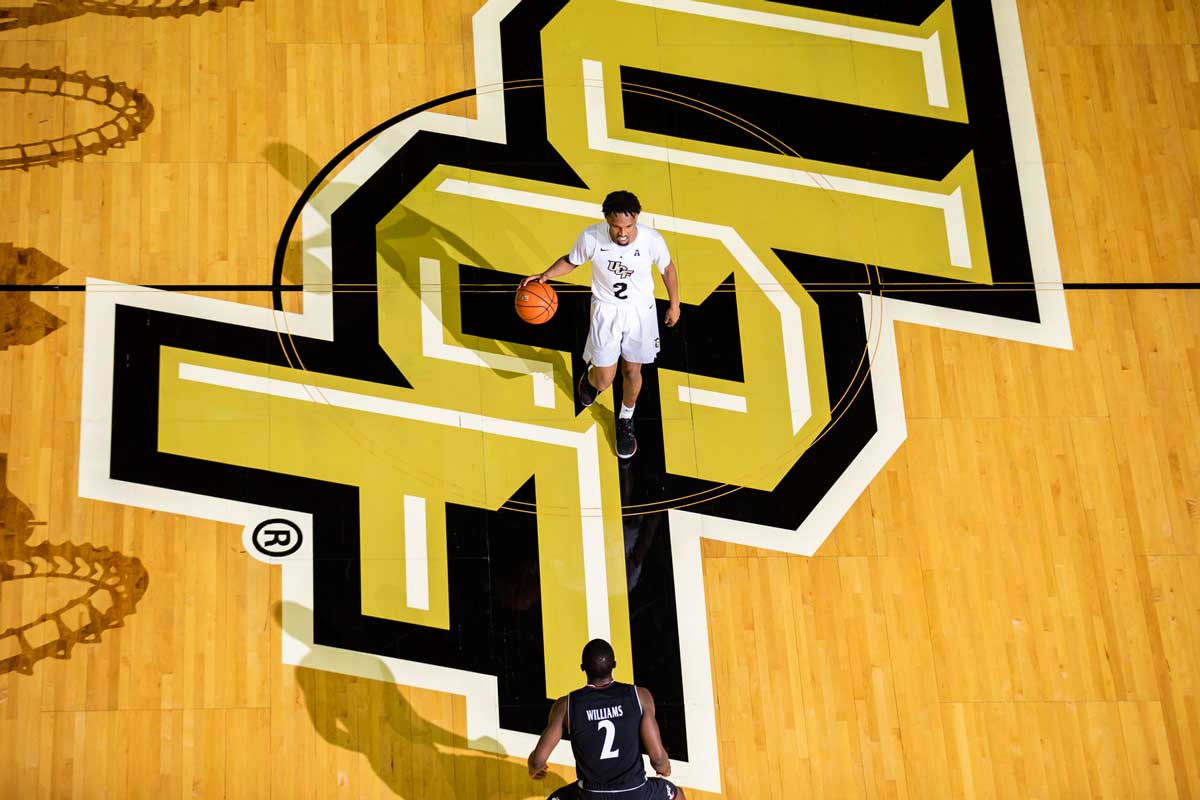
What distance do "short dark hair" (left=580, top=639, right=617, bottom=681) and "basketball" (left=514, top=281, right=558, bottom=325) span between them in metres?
2.07

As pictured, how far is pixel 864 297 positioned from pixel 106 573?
15.5ft

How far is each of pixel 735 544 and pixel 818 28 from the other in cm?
359

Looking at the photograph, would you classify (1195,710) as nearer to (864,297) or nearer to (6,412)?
(864,297)

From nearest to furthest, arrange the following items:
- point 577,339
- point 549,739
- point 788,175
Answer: point 549,739 < point 577,339 < point 788,175

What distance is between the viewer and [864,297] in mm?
6676

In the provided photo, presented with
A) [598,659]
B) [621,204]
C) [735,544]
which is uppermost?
[621,204]

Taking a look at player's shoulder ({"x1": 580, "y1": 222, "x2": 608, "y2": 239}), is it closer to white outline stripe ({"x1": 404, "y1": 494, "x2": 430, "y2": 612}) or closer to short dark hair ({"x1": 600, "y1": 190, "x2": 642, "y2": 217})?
short dark hair ({"x1": 600, "y1": 190, "x2": 642, "y2": 217})

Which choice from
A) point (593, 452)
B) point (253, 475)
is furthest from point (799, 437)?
point (253, 475)

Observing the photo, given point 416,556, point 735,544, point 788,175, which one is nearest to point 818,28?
point 788,175

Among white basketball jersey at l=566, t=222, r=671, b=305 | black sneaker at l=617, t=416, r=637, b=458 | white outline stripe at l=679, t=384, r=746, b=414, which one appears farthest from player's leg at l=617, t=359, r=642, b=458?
white basketball jersey at l=566, t=222, r=671, b=305

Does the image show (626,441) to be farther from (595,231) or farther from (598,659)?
(598,659)

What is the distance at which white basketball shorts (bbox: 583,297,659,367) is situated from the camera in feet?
18.8

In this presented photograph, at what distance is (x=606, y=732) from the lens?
471cm

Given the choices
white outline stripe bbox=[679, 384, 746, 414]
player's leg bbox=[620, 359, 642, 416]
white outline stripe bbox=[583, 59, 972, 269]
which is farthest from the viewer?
white outline stripe bbox=[583, 59, 972, 269]
